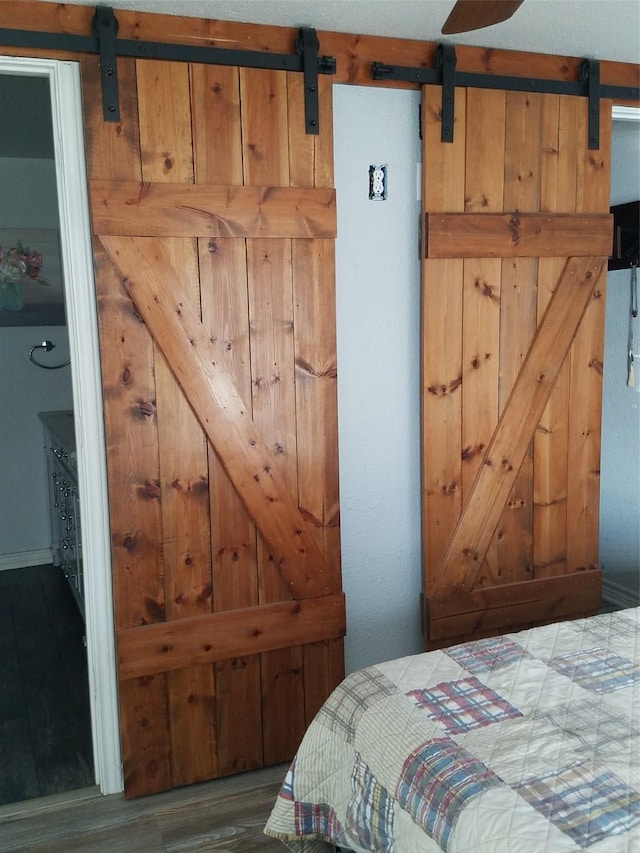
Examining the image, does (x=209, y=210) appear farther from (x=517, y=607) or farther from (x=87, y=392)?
(x=517, y=607)

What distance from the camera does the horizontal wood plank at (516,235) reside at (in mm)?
2723

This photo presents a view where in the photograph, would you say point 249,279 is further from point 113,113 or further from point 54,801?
point 54,801

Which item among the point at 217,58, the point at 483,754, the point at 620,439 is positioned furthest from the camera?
the point at 620,439

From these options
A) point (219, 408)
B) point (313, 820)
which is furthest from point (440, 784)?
point (219, 408)

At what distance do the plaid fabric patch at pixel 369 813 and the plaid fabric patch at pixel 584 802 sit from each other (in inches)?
11.7

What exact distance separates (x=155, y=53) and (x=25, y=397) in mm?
2895

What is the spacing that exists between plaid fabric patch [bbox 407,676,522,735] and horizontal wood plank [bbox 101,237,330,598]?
0.93 metres

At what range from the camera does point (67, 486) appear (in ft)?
12.9

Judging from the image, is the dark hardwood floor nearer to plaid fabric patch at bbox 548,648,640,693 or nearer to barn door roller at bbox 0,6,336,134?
plaid fabric patch at bbox 548,648,640,693

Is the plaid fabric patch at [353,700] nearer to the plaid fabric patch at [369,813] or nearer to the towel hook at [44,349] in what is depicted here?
the plaid fabric patch at [369,813]

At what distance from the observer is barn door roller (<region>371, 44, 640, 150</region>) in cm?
265

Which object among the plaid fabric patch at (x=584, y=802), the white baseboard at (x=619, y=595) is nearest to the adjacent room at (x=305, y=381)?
the plaid fabric patch at (x=584, y=802)

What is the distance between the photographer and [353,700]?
1862 millimetres

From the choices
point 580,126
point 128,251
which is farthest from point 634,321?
point 128,251
